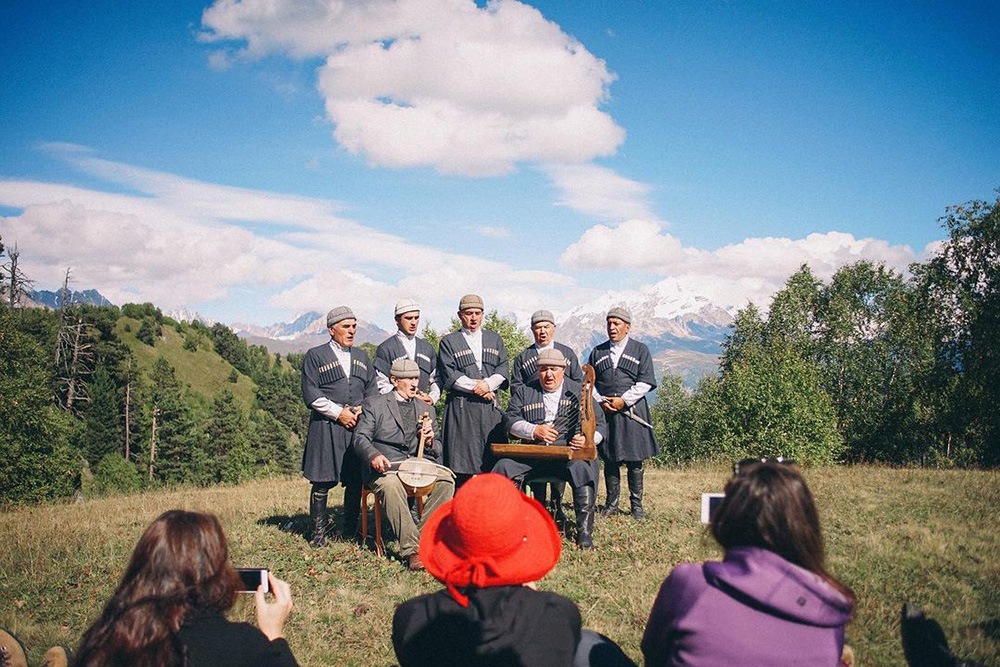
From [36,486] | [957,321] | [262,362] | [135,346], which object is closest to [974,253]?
[957,321]

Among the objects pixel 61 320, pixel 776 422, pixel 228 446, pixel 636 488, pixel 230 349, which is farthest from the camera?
pixel 230 349

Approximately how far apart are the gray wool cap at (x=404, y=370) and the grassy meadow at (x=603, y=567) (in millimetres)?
2020

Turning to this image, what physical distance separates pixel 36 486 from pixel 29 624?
28.5 meters

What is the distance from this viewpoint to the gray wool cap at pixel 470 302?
7750mm

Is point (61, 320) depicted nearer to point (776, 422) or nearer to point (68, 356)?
point (68, 356)

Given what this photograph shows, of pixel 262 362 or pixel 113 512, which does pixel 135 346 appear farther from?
pixel 113 512

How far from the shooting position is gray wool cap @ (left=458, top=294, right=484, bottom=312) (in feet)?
25.4

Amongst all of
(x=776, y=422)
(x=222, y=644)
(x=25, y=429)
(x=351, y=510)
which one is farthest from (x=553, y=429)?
(x=25, y=429)

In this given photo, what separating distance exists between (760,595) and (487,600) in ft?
3.23

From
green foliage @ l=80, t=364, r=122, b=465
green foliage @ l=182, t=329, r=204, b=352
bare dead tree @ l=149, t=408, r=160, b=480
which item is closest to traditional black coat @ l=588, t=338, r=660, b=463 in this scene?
green foliage @ l=80, t=364, r=122, b=465

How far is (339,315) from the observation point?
7.32 metres

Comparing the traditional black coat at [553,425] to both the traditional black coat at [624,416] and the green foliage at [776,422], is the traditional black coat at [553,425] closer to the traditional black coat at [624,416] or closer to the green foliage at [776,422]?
the traditional black coat at [624,416]

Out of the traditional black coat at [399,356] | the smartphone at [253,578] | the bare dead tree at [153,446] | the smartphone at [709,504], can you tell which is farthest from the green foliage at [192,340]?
the smartphone at [709,504]

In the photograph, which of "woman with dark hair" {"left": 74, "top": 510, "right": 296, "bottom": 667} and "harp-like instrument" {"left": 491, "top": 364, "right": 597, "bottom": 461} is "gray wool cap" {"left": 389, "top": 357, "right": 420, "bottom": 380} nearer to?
"harp-like instrument" {"left": 491, "top": 364, "right": 597, "bottom": 461}
